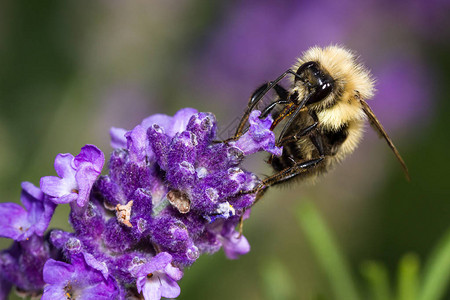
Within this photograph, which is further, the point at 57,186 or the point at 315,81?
the point at 315,81

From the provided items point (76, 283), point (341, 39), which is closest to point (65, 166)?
point (76, 283)

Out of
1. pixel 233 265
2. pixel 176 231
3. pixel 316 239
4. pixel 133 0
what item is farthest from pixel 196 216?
pixel 133 0

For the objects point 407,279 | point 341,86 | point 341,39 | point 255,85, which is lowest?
point 407,279

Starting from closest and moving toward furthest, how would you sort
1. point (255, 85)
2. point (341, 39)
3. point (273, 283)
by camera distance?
point (273, 283), point (341, 39), point (255, 85)

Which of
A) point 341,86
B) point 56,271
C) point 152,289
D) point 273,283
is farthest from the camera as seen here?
point 273,283

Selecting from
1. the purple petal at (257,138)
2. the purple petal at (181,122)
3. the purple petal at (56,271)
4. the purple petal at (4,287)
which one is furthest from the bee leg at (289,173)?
the purple petal at (4,287)

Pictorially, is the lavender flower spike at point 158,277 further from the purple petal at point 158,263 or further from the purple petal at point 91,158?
the purple petal at point 91,158

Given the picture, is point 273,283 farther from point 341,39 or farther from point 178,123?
point 341,39
